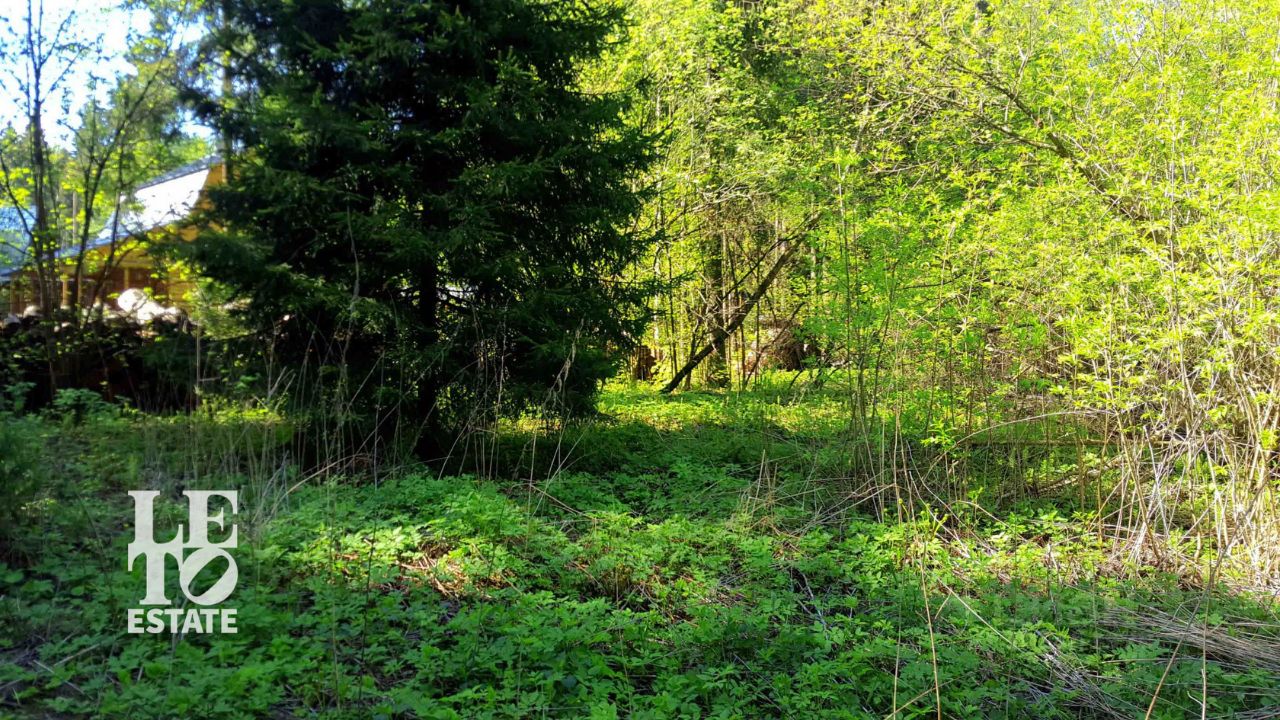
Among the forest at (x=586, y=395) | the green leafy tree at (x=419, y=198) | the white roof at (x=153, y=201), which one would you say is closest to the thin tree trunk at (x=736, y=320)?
the forest at (x=586, y=395)

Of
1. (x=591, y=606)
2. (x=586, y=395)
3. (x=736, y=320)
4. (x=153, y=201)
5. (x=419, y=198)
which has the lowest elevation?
(x=591, y=606)

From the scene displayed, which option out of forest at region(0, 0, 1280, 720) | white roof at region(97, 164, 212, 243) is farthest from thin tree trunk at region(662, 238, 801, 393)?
white roof at region(97, 164, 212, 243)

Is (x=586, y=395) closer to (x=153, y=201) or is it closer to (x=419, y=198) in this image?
(x=419, y=198)

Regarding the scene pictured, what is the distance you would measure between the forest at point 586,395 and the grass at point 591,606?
23mm

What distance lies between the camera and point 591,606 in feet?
11.1

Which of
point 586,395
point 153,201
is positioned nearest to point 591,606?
point 586,395

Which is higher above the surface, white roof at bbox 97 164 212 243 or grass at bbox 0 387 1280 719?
white roof at bbox 97 164 212 243

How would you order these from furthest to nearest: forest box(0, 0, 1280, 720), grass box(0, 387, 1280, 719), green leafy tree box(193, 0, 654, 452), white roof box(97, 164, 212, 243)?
white roof box(97, 164, 212, 243)
green leafy tree box(193, 0, 654, 452)
forest box(0, 0, 1280, 720)
grass box(0, 387, 1280, 719)

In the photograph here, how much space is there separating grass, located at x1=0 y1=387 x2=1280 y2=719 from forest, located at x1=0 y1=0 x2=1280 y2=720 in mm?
23

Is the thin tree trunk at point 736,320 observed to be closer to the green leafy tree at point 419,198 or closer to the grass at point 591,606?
the green leafy tree at point 419,198

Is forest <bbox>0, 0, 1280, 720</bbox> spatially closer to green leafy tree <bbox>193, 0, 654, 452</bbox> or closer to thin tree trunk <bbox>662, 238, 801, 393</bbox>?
green leafy tree <bbox>193, 0, 654, 452</bbox>

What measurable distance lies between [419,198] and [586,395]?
187cm

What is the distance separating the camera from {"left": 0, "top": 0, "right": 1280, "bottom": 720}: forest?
2994 mm

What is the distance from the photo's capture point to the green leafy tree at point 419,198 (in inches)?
203
